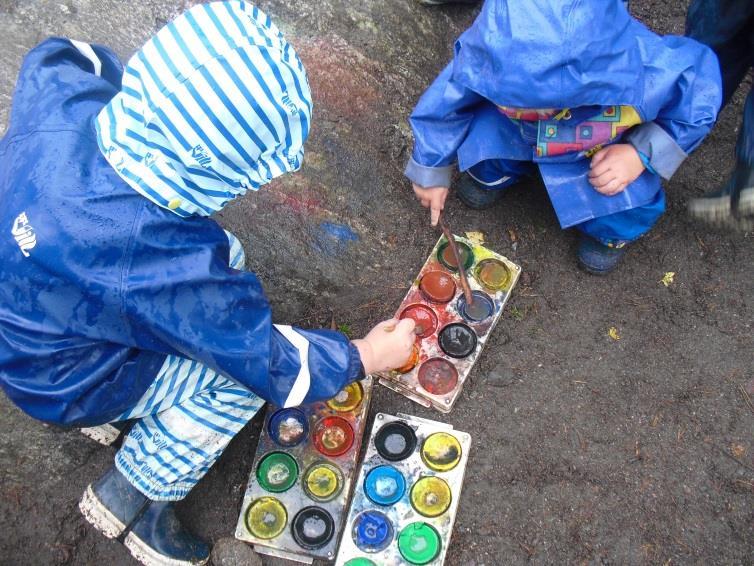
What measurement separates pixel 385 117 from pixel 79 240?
1211 millimetres

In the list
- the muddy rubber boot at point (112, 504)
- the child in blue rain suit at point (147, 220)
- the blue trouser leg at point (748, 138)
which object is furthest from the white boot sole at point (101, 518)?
the blue trouser leg at point (748, 138)

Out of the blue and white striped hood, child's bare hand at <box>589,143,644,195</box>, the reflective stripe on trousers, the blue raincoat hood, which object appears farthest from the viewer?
child's bare hand at <box>589,143,644,195</box>

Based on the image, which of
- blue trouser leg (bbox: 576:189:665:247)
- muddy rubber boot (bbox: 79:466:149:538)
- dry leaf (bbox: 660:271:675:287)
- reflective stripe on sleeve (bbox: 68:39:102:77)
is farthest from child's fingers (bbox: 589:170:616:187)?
muddy rubber boot (bbox: 79:466:149:538)

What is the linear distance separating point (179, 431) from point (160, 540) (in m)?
0.31

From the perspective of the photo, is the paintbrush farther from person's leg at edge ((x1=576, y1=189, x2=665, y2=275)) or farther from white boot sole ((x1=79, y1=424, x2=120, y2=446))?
white boot sole ((x1=79, y1=424, x2=120, y2=446))

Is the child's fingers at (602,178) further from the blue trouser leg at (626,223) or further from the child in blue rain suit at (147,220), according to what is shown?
the child in blue rain suit at (147,220)

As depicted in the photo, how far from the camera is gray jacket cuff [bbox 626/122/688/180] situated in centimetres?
166

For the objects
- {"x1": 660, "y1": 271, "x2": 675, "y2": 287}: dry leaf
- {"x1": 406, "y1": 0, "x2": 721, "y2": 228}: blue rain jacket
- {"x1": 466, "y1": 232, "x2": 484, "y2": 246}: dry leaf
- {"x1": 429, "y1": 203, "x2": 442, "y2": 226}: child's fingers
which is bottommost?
{"x1": 660, "y1": 271, "x2": 675, "y2": 287}: dry leaf

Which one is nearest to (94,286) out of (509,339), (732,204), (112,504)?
(112,504)

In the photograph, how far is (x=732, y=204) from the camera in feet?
5.76

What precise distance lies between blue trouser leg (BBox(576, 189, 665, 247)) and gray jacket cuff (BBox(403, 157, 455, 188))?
438 mm

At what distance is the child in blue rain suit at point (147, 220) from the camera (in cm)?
116

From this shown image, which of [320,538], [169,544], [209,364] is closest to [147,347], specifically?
[209,364]

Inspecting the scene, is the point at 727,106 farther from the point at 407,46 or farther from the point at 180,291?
the point at 180,291
